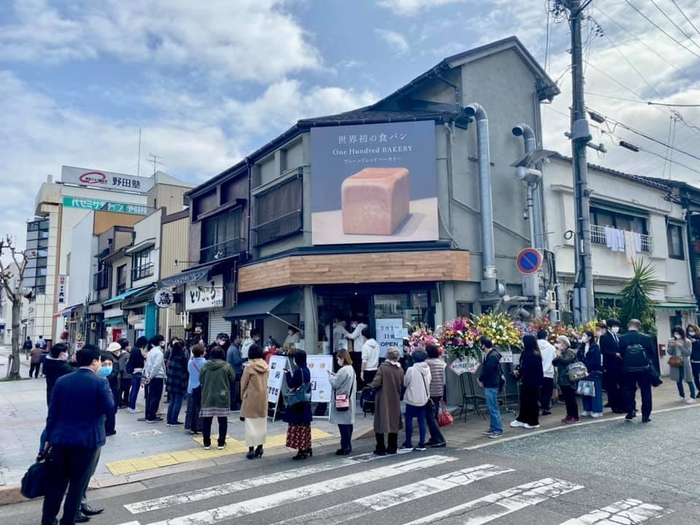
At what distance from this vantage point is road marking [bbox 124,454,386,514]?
20.2 ft

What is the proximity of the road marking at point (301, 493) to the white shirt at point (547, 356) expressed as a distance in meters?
4.29

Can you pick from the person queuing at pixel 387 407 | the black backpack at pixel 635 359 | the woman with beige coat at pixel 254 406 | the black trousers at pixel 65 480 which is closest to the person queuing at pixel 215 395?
the woman with beige coat at pixel 254 406

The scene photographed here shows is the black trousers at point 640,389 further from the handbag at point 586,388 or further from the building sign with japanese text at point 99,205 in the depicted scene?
the building sign with japanese text at point 99,205

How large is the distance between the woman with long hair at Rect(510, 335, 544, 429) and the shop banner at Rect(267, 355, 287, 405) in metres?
4.91

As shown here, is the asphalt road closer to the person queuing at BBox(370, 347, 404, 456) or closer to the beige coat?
the person queuing at BBox(370, 347, 404, 456)

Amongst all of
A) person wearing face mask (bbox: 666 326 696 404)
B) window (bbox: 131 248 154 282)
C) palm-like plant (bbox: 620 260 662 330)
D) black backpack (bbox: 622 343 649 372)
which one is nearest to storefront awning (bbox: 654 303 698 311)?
palm-like plant (bbox: 620 260 662 330)

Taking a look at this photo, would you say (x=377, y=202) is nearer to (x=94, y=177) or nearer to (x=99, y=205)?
(x=99, y=205)

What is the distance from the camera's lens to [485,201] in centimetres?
1386

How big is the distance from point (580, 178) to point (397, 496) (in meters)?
10.9

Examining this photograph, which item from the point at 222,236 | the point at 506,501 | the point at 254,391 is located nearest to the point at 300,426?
the point at 254,391

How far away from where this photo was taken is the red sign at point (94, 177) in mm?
54969

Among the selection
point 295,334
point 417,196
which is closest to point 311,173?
point 417,196

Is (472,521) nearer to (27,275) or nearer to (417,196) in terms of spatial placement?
(417,196)

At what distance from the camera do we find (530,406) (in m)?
9.84
